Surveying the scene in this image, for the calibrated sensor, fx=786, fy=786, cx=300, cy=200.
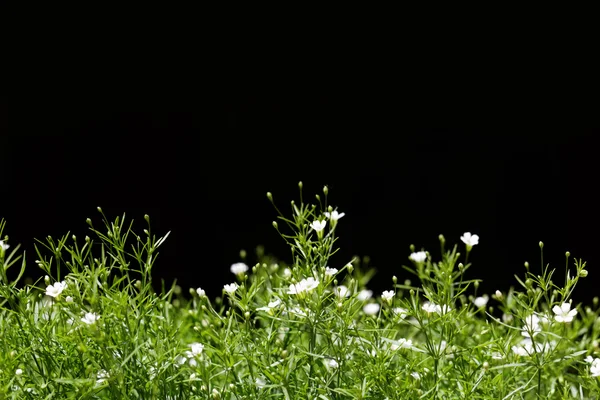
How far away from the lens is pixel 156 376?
49.6 inches

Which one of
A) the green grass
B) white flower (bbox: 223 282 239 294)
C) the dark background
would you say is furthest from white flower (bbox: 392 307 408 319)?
the dark background

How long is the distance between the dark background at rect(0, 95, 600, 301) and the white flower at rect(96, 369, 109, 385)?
2.01m

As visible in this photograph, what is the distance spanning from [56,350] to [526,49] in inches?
98.7

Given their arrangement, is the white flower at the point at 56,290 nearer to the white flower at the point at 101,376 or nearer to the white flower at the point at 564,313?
the white flower at the point at 101,376

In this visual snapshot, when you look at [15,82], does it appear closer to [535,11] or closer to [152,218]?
[152,218]

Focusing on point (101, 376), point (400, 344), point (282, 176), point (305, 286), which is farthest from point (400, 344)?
point (282, 176)

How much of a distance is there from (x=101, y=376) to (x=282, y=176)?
2.20 m

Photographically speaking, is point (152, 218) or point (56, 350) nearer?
point (56, 350)

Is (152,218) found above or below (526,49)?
below

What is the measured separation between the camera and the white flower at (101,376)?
1.20 meters

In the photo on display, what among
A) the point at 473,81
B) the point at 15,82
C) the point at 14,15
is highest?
the point at 473,81

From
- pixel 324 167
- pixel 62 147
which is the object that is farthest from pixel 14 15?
pixel 324 167

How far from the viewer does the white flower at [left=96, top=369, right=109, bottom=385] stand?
3.94 feet

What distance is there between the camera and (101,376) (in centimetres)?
122
